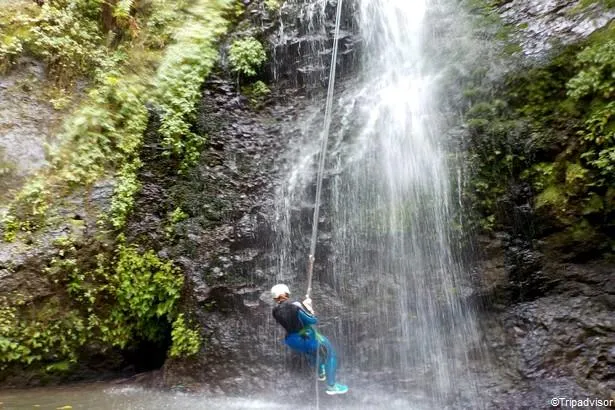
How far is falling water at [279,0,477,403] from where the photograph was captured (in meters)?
5.63

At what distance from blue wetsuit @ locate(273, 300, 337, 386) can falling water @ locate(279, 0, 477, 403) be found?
1.85ft

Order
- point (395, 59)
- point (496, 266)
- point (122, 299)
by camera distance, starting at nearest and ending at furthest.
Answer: point (496, 266) < point (122, 299) < point (395, 59)

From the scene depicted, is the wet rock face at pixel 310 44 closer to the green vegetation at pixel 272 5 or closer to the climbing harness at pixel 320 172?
the green vegetation at pixel 272 5

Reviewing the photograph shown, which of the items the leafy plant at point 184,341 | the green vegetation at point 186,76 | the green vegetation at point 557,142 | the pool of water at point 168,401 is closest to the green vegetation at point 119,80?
the green vegetation at point 186,76

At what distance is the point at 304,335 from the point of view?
5230 mm

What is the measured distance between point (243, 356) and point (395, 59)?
5.88 metres

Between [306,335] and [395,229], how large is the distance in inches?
79.5

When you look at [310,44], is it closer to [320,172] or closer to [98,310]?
[320,172]

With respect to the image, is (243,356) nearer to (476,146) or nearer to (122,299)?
(122,299)

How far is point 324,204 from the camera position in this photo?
6715 millimetres

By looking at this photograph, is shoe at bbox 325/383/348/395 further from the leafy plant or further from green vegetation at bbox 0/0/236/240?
green vegetation at bbox 0/0/236/240

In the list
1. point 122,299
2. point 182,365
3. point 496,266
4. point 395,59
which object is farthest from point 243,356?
point 395,59

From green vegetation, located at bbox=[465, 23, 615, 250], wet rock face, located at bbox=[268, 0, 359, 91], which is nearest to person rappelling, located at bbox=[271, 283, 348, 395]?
green vegetation, located at bbox=[465, 23, 615, 250]

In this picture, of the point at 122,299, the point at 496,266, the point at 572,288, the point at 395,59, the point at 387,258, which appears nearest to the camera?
the point at 572,288
